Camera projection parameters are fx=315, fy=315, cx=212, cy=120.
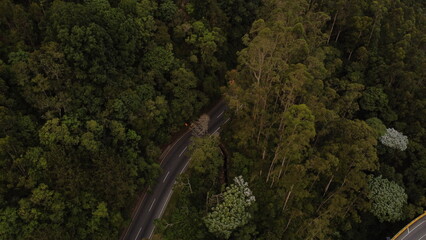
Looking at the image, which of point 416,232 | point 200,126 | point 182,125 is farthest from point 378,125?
point 182,125

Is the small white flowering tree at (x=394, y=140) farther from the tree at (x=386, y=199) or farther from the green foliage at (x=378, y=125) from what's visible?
the tree at (x=386, y=199)

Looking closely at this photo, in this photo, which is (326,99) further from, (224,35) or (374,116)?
(224,35)

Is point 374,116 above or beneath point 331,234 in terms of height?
above

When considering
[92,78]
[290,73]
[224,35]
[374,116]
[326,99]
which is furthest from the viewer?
[224,35]

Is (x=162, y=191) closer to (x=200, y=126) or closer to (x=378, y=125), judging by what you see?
(x=200, y=126)

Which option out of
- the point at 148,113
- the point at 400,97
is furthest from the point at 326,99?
the point at 148,113

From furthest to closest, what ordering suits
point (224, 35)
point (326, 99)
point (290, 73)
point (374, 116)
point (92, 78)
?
point (224, 35) < point (374, 116) < point (326, 99) < point (92, 78) < point (290, 73)

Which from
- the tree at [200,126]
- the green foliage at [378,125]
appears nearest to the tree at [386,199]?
the green foliage at [378,125]
